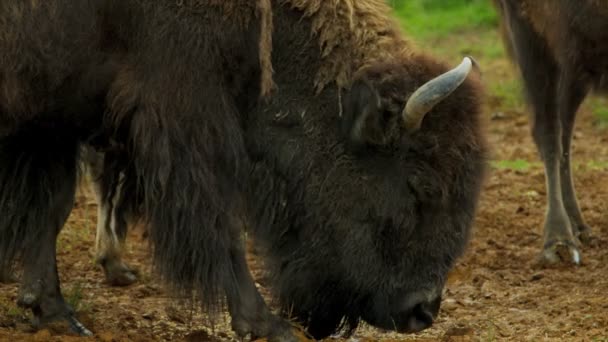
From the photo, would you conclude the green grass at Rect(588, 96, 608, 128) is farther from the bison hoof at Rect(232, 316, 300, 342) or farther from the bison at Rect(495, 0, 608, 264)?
the bison hoof at Rect(232, 316, 300, 342)

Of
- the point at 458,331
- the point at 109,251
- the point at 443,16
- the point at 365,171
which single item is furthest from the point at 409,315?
the point at 443,16

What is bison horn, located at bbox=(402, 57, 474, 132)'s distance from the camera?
18.6 feet

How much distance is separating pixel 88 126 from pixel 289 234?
38.6 inches

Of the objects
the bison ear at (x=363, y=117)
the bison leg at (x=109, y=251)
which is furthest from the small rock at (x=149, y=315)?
the bison ear at (x=363, y=117)

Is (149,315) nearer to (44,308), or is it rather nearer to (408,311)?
(44,308)

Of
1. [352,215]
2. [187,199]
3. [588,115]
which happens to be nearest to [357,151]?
[352,215]

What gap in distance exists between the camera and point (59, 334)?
6.17 metres

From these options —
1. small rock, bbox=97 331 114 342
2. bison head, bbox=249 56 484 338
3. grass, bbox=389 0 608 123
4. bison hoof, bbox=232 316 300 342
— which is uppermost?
bison head, bbox=249 56 484 338

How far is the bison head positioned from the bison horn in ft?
0.15

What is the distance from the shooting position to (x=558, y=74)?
8.41 meters

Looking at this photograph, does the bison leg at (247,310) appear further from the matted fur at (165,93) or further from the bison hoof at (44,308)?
the bison hoof at (44,308)

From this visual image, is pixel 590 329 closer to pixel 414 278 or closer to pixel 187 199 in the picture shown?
pixel 414 278

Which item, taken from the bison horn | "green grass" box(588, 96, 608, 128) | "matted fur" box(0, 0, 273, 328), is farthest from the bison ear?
"green grass" box(588, 96, 608, 128)

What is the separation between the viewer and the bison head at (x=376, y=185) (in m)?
5.88
